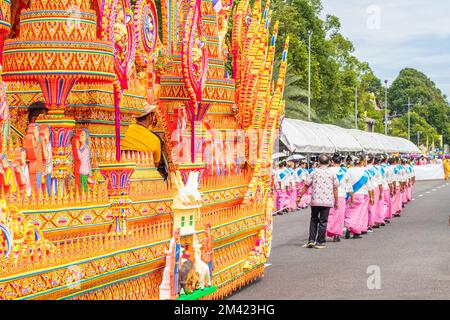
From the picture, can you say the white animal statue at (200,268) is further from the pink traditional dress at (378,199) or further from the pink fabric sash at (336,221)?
the pink traditional dress at (378,199)

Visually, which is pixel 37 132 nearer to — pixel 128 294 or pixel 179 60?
pixel 128 294

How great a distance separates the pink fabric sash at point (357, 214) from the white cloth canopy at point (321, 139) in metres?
8.32

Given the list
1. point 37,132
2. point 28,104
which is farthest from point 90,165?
point 37,132

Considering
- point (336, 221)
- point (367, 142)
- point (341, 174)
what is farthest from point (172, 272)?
point (367, 142)

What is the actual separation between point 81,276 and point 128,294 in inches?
42.7

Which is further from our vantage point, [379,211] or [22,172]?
[379,211]

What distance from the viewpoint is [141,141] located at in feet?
32.0

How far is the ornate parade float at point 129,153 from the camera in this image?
579 cm

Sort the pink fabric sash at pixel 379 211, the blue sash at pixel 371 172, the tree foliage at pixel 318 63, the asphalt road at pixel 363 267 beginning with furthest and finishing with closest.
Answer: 1. the tree foliage at pixel 318 63
2. the pink fabric sash at pixel 379 211
3. the blue sash at pixel 371 172
4. the asphalt road at pixel 363 267

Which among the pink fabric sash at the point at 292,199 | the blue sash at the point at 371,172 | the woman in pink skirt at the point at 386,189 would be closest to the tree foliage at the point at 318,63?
the pink fabric sash at the point at 292,199

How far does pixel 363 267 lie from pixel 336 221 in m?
4.52

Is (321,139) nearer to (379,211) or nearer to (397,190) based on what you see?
(397,190)

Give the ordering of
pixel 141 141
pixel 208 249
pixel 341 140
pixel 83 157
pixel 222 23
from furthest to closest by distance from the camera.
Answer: pixel 341 140 < pixel 222 23 < pixel 141 141 < pixel 208 249 < pixel 83 157

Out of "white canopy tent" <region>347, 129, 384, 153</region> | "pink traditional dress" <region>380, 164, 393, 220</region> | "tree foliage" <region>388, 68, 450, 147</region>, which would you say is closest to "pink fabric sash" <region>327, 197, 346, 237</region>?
"pink traditional dress" <region>380, 164, 393, 220</region>
